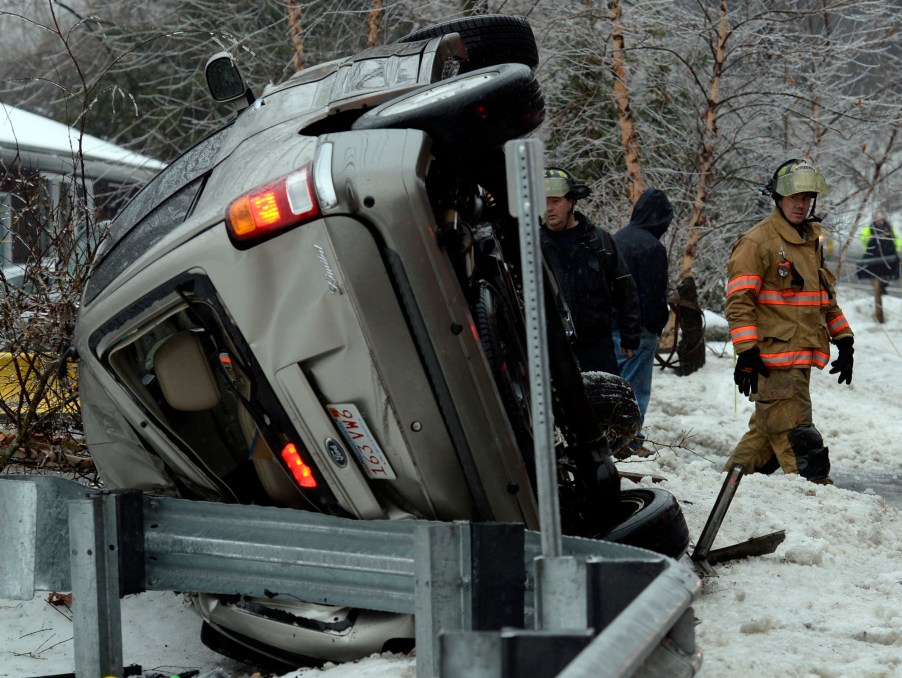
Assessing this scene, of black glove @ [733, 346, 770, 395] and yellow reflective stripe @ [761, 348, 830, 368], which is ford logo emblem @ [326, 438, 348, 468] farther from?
yellow reflective stripe @ [761, 348, 830, 368]

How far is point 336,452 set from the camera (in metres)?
3.56

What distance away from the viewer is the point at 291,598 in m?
3.69

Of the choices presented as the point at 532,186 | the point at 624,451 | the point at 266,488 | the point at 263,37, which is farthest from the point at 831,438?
the point at 263,37

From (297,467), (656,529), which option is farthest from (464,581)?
(656,529)

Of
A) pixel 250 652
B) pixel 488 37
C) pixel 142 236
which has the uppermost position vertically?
pixel 488 37

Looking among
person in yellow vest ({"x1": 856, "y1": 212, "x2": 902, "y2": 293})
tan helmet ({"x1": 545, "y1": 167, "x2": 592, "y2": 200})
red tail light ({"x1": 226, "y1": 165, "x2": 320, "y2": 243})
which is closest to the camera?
red tail light ({"x1": 226, "y1": 165, "x2": 320, "y2": 243})

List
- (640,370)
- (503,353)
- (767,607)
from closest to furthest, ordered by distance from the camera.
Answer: (503,353) → (767,607) → (640,370)

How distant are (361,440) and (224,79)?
2.12m

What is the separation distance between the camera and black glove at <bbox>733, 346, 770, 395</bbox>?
7133 mm

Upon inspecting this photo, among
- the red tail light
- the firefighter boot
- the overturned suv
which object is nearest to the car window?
the overturned suv

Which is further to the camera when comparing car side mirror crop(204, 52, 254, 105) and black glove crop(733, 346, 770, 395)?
black glove crop(733, 346, 770, 395)

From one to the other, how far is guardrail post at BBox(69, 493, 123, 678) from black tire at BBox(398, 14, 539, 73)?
8.63 feet

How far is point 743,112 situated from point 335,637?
13.4 metres

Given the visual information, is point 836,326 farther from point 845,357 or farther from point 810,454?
point 810,454
